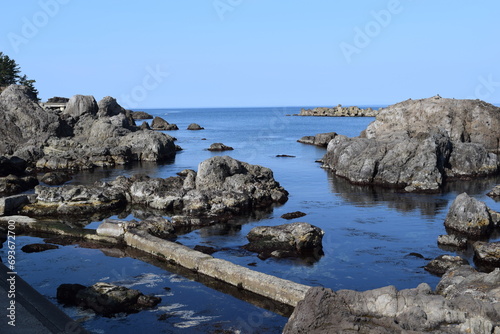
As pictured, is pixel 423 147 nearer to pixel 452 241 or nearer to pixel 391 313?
pixel 452 241

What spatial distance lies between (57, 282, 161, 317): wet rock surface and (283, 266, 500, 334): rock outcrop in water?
25.8 ft

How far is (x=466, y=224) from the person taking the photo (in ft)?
105

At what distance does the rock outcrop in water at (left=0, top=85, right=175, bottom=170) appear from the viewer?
219ft

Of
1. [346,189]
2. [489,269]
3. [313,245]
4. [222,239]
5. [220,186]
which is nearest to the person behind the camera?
[489,269]

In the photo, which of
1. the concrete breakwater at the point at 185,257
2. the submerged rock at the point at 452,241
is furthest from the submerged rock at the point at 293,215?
the concrete breakwater at the point at 185,257

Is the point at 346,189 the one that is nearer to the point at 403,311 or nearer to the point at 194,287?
the point at 194,287

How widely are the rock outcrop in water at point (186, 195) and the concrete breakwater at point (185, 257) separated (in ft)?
15.7

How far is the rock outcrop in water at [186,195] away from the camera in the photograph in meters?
38.0

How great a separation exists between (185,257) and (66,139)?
54102mm

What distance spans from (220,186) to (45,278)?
20308 millimetres

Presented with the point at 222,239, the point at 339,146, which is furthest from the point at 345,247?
the point at 339,146

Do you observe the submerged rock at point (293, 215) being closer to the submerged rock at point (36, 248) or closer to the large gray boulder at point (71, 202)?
the large gray boulder at point (71, 202)

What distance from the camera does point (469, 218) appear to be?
3225 centimetres

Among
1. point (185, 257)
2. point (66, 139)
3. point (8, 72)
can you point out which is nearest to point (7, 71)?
point (8, 72)
